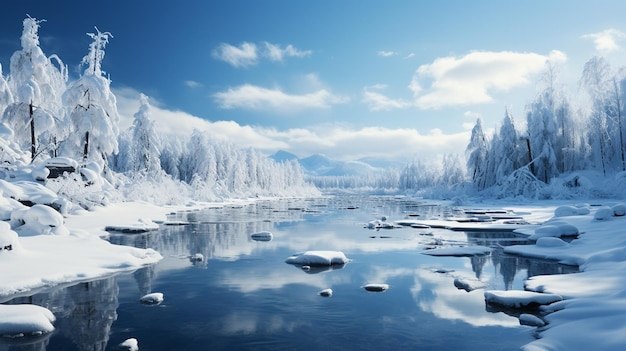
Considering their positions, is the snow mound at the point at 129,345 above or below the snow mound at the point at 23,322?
below

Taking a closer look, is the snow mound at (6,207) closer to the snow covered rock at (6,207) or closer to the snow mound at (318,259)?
the snow covered rock at (6,207)

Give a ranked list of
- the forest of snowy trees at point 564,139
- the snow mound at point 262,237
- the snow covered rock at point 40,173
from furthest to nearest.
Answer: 1. the forest of snowy trees at point 564,139
2. the snow covered rock at point 40,173
3. the snow mound at point 262,237

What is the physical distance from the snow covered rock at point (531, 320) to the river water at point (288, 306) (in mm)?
176

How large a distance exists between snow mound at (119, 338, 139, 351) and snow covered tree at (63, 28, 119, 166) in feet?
92.6

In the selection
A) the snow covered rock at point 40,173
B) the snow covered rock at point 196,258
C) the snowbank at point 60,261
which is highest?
the snow covered rock at point 40,173

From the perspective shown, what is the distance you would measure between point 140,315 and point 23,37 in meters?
29.7

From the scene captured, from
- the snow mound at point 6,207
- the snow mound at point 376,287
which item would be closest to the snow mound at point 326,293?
the snow mound at point 376,287

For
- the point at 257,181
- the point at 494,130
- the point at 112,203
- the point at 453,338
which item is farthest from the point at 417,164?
the point at 453,338

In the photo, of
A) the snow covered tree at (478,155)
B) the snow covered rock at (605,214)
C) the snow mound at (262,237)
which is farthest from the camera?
the snow covered tree at (478,155)

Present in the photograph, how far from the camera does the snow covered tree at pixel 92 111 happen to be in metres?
29.8

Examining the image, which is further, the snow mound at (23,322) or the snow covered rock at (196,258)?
the snow covered rock at (196,258)

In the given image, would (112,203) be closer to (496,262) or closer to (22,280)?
(22,280)

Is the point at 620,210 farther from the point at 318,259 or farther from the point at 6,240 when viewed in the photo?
the point at 6,240

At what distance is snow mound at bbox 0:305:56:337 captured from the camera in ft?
22.7
